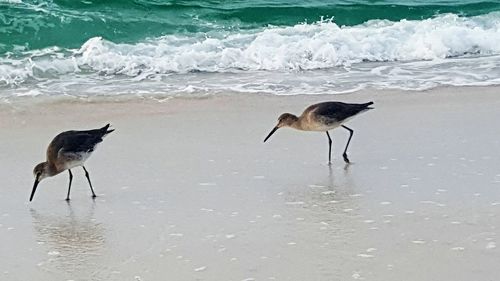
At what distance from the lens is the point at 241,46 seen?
1199 centimetres

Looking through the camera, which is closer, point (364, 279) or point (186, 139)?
point (364, 279)

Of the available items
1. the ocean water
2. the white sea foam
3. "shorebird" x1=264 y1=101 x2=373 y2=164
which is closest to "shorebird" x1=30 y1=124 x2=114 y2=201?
"shorebird" x1=264 y1=101 x2=373 y2=164

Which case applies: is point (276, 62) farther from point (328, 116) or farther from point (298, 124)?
point (328, 116)

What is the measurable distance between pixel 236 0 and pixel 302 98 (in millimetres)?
6827

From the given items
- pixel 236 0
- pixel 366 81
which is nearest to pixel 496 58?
pixel 366 81

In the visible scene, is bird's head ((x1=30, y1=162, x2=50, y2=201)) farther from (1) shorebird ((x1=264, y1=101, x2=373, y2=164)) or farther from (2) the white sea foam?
(2) the white sea foam

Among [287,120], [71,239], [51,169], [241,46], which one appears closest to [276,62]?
[241,46]

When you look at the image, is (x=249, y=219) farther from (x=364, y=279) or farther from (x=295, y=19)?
(x=295, y=19)

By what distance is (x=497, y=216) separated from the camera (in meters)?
5.04

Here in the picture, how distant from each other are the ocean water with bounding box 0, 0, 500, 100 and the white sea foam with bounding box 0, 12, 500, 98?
0.04 feet

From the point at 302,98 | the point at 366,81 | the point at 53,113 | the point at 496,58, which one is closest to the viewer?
the point at 53,113

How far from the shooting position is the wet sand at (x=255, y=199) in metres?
4.46

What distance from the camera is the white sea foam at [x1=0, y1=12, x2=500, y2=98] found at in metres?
9.62

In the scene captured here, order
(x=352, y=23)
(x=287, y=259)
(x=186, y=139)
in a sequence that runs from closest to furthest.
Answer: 1. (x=287, y=259)
2. (x=186, y=139)
3. (x=352, y=23)
